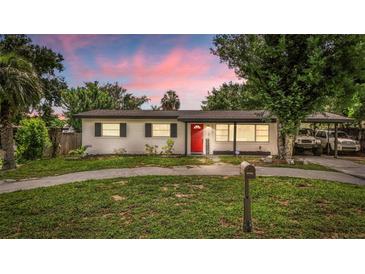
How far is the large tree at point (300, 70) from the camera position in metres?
7.33

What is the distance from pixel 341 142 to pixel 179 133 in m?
9.06

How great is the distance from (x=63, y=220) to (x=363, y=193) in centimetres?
699

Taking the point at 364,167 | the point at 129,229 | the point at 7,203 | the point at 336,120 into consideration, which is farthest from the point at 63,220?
the point at 336,120

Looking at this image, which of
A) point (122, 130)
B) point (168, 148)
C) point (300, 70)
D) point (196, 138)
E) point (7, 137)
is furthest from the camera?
point (196, 138)

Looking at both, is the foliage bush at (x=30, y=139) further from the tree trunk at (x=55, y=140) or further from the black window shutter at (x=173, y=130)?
the black window shutter at (x=173, y=130)

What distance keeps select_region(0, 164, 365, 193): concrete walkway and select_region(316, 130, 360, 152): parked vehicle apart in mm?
6154

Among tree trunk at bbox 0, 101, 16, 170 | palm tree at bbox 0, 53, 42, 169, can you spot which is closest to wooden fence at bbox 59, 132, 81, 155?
tree trunk at bbox 0, 101, 16, 170

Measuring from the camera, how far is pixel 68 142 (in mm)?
13320

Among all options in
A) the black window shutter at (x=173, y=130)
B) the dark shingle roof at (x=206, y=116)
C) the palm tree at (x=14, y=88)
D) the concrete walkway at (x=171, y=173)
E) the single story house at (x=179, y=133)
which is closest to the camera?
the concrete walkway at (x=171, y=173)

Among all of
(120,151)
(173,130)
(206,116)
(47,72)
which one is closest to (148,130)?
(173,130)

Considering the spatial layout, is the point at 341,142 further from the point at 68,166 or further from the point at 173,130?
the point at 68,166

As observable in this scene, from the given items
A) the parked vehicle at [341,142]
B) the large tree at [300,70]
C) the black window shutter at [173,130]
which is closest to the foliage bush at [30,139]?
the black window shutter at [173,130]

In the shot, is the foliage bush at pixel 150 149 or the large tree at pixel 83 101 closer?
the foliage bush at pixel 150 149

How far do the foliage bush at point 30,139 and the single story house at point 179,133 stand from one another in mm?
1938
